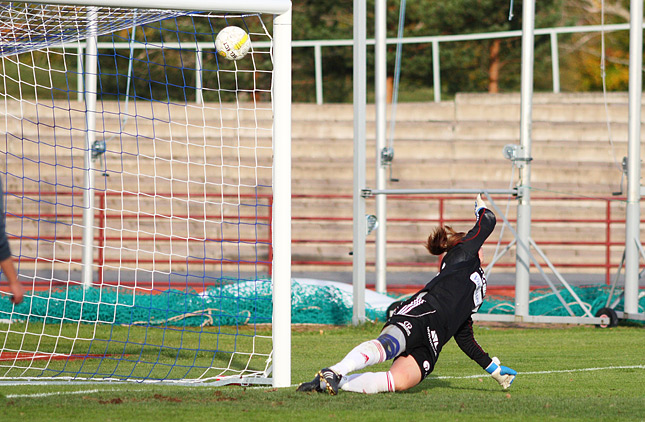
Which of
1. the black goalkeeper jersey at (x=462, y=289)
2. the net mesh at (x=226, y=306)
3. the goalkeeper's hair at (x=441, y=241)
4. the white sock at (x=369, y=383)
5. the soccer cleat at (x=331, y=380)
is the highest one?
the goalkeeper's hair at (x=441, y=241)

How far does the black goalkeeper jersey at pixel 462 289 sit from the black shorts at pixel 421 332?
0.04 metres

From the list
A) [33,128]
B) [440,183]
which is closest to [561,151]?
[440,183]

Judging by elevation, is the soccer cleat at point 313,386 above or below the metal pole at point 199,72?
below

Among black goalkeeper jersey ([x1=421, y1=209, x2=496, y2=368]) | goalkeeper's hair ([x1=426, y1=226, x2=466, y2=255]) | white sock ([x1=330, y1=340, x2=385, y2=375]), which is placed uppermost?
goalkeeper's hair ([x1=426, y1=226, x2=466, y2=255])

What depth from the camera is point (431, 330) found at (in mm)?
5699

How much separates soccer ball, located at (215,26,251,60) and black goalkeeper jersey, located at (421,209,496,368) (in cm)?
219

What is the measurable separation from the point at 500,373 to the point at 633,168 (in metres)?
4.92

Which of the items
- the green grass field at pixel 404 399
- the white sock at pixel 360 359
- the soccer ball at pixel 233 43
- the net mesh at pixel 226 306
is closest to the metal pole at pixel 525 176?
the net mesh at pixel 226 306

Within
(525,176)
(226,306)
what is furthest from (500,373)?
(226,306)

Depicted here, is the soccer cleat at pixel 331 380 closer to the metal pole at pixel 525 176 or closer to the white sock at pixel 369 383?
the white sock at pixel 369 383

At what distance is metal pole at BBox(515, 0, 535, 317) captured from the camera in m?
10.0

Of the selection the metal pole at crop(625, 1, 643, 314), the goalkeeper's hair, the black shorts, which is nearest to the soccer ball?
the goalkeeper's hair

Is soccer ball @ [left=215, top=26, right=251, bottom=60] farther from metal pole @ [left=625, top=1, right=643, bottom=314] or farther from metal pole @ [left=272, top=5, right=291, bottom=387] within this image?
metal pole @ [left=625, top=1, right=643, bottom=314]

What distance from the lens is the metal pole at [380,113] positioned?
11.8 m
